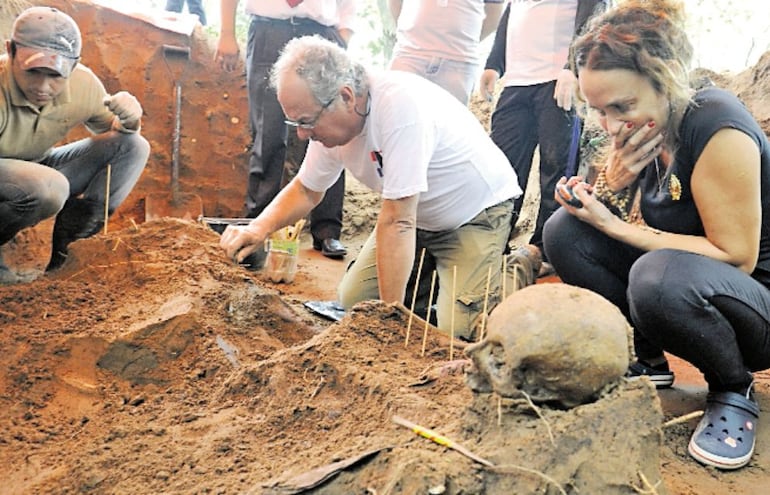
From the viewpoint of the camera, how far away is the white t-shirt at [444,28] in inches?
139

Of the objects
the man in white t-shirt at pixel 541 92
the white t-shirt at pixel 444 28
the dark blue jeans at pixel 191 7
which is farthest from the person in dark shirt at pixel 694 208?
the dark blue jeans at pixel 191 7

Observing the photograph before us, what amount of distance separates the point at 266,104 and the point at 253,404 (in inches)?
107

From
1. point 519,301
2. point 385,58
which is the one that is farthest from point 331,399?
point 385,58

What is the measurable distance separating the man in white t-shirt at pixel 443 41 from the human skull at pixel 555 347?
2.49 metres

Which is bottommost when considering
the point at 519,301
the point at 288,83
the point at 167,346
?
the point at 167,346

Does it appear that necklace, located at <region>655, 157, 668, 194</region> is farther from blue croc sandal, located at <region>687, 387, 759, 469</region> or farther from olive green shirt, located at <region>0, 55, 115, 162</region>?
olive green shirt, located at <region>0, 55, 115, 162</region>

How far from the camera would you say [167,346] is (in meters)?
2.22

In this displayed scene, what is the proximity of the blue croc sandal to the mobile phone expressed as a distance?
0.71 meters

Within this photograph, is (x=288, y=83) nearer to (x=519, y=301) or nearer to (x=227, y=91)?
(x=519, y=301)

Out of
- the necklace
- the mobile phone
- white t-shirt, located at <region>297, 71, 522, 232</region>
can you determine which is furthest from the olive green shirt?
the necklace

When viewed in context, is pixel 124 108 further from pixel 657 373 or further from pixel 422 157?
pixel 657 373

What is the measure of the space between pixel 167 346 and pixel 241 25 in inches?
262

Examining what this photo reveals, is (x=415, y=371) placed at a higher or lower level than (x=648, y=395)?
lower

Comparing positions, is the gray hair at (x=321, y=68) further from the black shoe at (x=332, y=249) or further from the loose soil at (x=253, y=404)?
the black shoe at (x=332, y=249)
